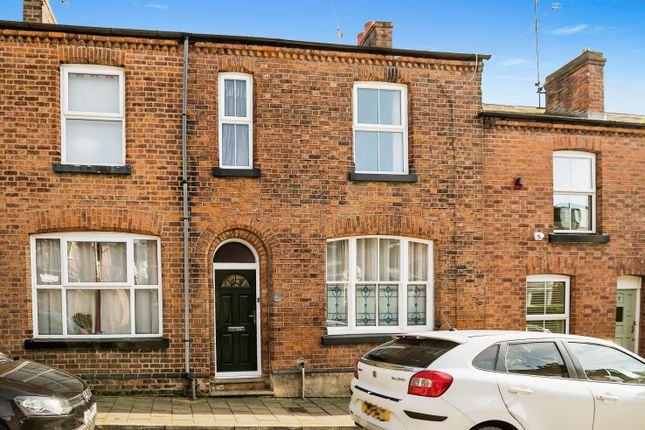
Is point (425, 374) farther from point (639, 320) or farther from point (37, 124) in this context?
point (639, 320)

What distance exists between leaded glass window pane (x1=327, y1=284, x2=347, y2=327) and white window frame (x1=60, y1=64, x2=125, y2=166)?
442 cm

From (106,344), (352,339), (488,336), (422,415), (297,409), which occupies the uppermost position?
(488,336)

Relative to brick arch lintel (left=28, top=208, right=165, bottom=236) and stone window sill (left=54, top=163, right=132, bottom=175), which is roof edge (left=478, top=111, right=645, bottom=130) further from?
stone window sill (left=54, top=163, right=132, bottom=175)

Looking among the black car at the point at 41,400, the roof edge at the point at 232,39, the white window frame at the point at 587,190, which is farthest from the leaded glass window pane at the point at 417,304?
the black car at the point at 41,400

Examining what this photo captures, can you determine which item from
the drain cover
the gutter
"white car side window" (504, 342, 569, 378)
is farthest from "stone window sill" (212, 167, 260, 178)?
"white car side window" (504, 342, 569, 378)

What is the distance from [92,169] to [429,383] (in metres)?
6.76

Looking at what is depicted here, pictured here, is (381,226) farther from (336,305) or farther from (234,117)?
(234,117)

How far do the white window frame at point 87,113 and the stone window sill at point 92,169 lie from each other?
20cm

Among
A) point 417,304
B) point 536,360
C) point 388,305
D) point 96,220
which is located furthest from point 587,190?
point 96,220

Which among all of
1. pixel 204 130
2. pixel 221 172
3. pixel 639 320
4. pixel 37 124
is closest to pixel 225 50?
pixel 204 130

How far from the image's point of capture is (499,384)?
5996 mm

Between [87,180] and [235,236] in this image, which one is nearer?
[87,180]

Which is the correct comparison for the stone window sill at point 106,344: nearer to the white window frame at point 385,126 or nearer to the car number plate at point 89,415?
the car number plate at point 89,415

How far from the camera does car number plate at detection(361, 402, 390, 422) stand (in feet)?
20.2
